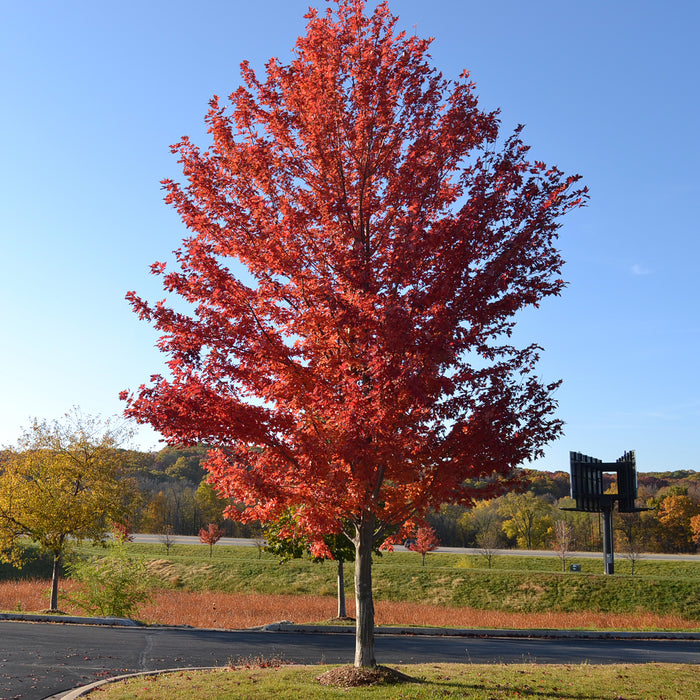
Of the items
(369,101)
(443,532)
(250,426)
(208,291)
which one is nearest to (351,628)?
(250,426)

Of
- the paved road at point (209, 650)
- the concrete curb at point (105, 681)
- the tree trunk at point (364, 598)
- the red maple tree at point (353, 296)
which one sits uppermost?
the red maple tree at point (353, 296)

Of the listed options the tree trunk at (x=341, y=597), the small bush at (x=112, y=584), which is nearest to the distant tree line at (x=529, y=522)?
the tree trunk at (x=341, y=597)

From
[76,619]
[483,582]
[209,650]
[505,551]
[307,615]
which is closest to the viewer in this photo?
[209,650]

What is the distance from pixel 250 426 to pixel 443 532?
58.7 meters

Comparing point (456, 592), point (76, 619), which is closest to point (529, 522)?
point (456, 592)

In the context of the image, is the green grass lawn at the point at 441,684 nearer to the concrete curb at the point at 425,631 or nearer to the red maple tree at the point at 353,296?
the red maple tree at the point at 353,296

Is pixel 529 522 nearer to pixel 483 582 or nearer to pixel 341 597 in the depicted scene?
pixel 483 582

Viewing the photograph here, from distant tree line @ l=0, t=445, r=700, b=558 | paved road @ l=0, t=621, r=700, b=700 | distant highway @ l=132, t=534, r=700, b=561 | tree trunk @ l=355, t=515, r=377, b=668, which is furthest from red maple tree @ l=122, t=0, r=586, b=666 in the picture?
distant tree line @ l=0, t=445, r=700, b=558

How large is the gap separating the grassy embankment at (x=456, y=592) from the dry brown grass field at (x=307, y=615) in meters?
0.05

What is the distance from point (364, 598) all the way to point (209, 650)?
5.96 m

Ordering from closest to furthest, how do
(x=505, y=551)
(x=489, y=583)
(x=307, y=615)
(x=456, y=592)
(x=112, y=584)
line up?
(x=112, y=584)
(x=307, y=615)
(x=456, y=592)
(x=489, y=583)
(x=505, y=551)

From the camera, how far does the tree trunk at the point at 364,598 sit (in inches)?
394

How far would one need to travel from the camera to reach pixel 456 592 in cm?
3130

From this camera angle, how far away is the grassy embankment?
24.4 m
